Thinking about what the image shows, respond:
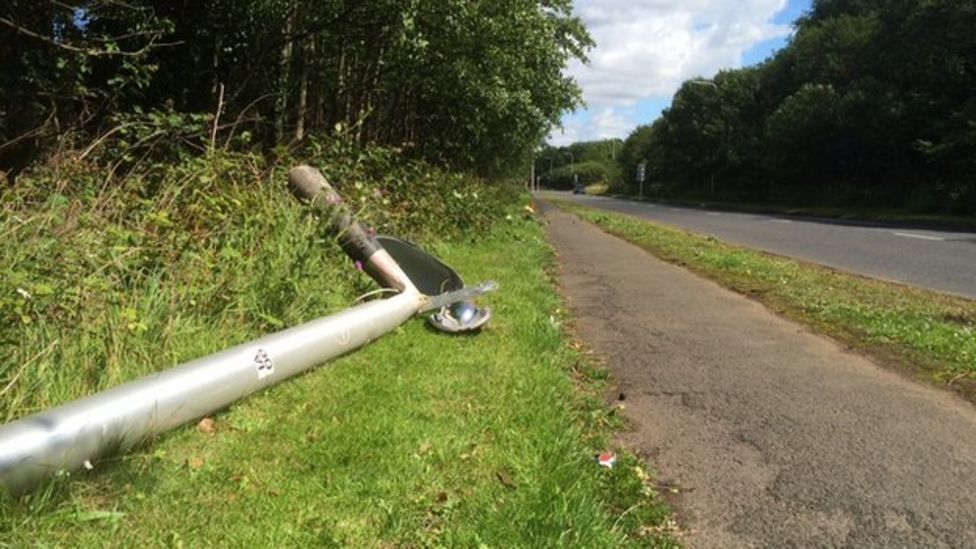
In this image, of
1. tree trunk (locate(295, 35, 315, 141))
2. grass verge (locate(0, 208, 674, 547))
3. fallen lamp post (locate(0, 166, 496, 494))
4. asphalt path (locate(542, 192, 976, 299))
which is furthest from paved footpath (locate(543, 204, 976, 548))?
tree trunk (locate(295, 35, 315, 141))

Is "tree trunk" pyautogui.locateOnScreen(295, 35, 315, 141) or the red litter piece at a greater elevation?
"tree trunk" pyautogui.locateOnScreen(295, 35, 315, 141)

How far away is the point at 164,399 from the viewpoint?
334cm

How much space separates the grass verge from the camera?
283 centimetres

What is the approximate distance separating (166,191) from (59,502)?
3.07 m

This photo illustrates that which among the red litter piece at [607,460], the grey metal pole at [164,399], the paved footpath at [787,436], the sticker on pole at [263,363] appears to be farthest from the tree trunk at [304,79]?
the red litter piece at [607,460]

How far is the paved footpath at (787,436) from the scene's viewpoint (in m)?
3.27

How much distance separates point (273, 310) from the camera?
538 cm

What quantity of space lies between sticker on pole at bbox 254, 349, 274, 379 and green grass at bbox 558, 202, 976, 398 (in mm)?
4165

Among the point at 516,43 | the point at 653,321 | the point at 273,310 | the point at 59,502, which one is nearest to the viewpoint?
the point at 59,502

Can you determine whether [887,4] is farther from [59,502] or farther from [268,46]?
[59,502]

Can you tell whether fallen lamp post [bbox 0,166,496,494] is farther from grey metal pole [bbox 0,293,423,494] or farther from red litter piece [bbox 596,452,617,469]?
red litter piece [bbox 596,452,617,469]

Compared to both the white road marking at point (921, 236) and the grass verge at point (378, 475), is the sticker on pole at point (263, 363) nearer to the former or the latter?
the grass verge at point (378, 475)

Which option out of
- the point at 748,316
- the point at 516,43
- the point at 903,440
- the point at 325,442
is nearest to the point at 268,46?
the point at 516,43

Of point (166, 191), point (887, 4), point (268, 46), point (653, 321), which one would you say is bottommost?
point (653, 321)
